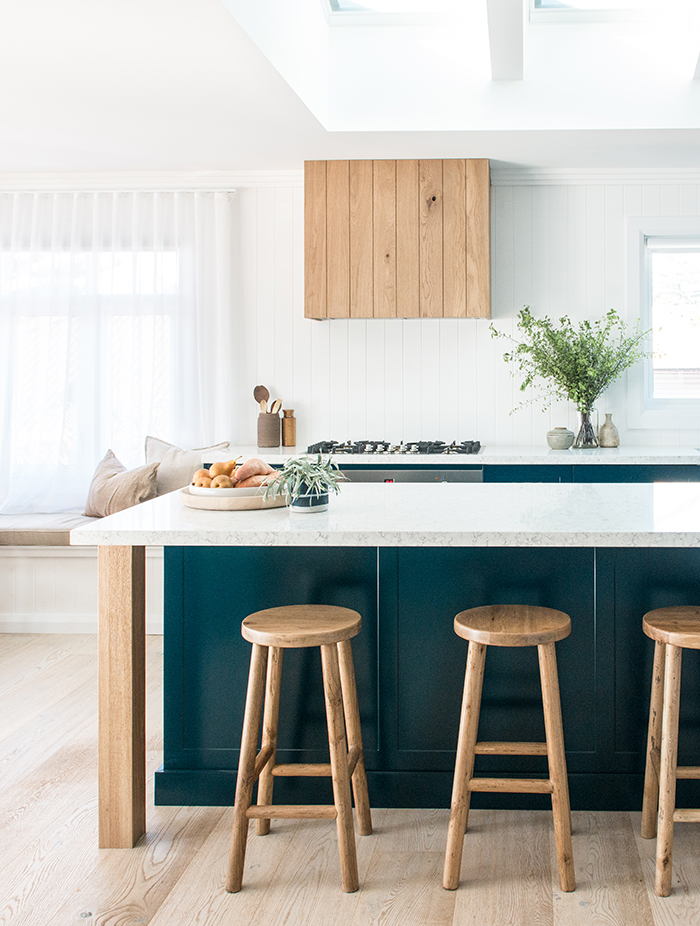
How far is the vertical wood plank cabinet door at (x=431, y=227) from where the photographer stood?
4.32m

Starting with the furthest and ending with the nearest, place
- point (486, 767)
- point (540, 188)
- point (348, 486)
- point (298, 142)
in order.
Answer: point (540, 188)
point (298, 142)
point (348, 486)
point (486, 767)

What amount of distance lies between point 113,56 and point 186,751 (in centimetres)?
239

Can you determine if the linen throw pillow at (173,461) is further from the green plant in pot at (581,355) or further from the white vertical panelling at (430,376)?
the green plant in pot at (581,355)

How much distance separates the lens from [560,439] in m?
4.42

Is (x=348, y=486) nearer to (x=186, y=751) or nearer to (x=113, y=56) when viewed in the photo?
(x=186, y=751)

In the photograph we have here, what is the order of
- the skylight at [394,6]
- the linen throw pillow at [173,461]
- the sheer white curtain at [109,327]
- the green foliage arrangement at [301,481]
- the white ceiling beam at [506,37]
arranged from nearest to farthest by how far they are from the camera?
the green foliage arrangement at [301,481], the white ceiling beam at [506,37], the skylight at [394,6], the linen throw pillow at [173,461], the sheer white curtain at [109,327]

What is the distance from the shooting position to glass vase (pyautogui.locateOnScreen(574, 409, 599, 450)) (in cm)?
443

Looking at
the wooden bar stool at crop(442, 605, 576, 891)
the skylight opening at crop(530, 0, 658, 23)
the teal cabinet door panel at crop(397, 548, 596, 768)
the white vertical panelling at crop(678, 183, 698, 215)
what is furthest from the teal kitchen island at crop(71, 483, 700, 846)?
the white vertical panelling at crop(678, 183, 698, 215)

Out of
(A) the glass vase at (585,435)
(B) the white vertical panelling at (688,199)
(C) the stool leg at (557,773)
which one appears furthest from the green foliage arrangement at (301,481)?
(B) the white vertical panelling at (688,199)

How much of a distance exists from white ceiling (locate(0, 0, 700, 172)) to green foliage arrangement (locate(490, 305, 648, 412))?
0.87 metres

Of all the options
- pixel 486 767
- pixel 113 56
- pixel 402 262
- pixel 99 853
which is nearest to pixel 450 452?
pixel 402 262

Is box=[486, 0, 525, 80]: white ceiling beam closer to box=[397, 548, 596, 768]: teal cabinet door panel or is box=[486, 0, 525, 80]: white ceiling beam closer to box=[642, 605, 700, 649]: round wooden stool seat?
box=[397, 548, 596, 768]: teal cabinet door panel

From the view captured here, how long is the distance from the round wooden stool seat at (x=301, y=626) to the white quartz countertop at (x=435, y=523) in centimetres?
22

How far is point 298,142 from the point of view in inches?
162
